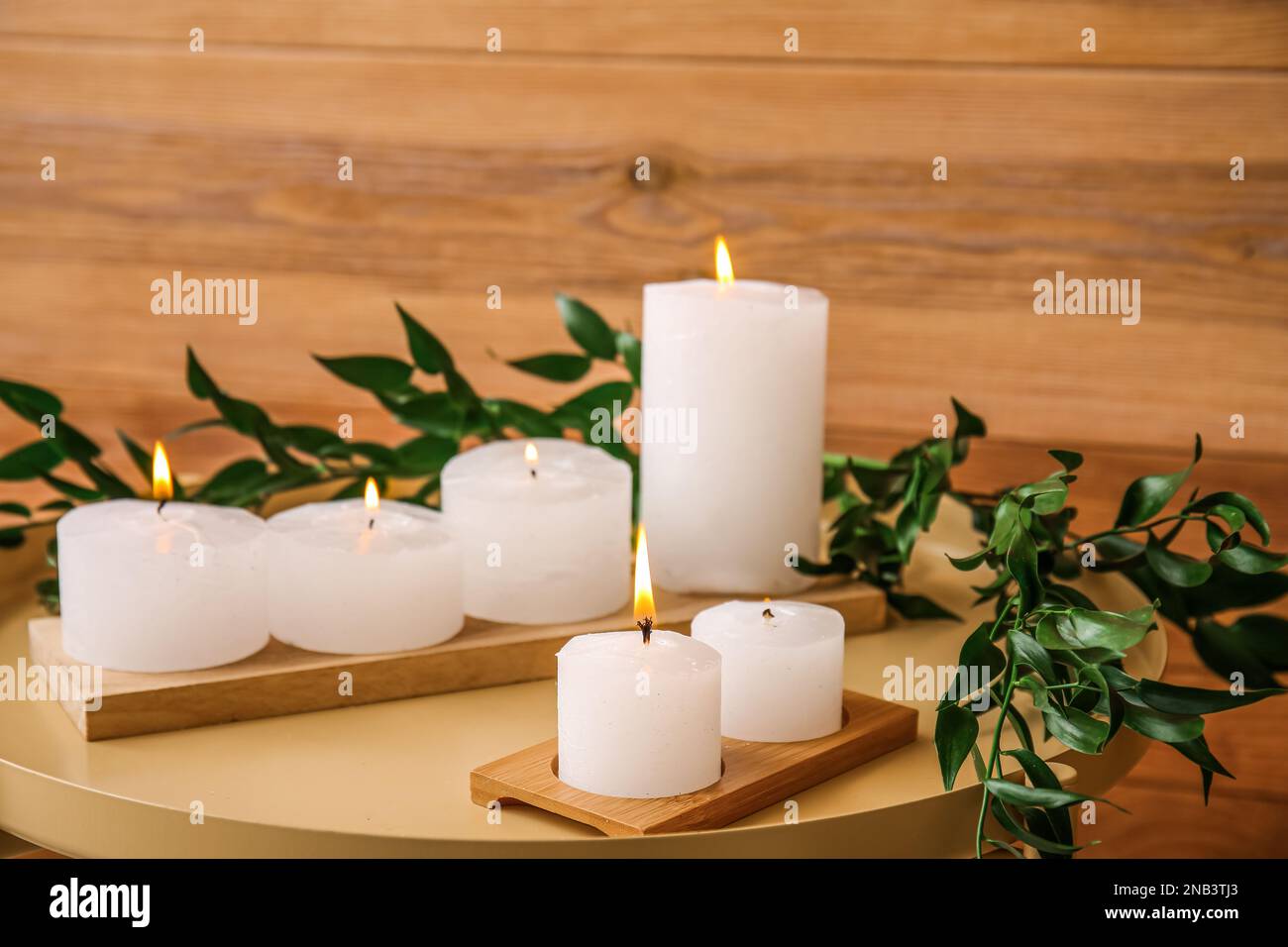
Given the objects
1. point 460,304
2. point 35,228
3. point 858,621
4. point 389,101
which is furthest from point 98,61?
point 858,621

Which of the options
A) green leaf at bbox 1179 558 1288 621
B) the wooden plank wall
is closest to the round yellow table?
green leaf at bbox 1179 558 1288 621

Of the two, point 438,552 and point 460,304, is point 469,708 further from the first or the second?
point 460,304

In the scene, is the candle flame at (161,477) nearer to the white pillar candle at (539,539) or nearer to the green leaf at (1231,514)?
the white pillar candle at (539,539)

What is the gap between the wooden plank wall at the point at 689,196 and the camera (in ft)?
3.87

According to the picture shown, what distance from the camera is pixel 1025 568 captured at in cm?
65

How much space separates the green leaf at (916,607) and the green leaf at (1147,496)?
0.13 metres

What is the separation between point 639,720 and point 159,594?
0.27 meters

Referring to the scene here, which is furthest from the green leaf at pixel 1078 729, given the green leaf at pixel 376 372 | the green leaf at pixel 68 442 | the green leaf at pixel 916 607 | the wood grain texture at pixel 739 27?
the wood grain texture at pixel 739 27

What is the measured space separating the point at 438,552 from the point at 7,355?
976mm

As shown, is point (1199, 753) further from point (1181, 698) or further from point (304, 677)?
point (304, 677)

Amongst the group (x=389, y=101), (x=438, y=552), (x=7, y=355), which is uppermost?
(x=389, y=101)

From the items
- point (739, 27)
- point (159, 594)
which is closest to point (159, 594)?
point (159, 594)

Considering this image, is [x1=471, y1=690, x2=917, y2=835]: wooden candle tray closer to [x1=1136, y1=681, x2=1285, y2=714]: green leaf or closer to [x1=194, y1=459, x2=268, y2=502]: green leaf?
[x1=1136, y1=681, x2=1285, y2=714]: green leaf
